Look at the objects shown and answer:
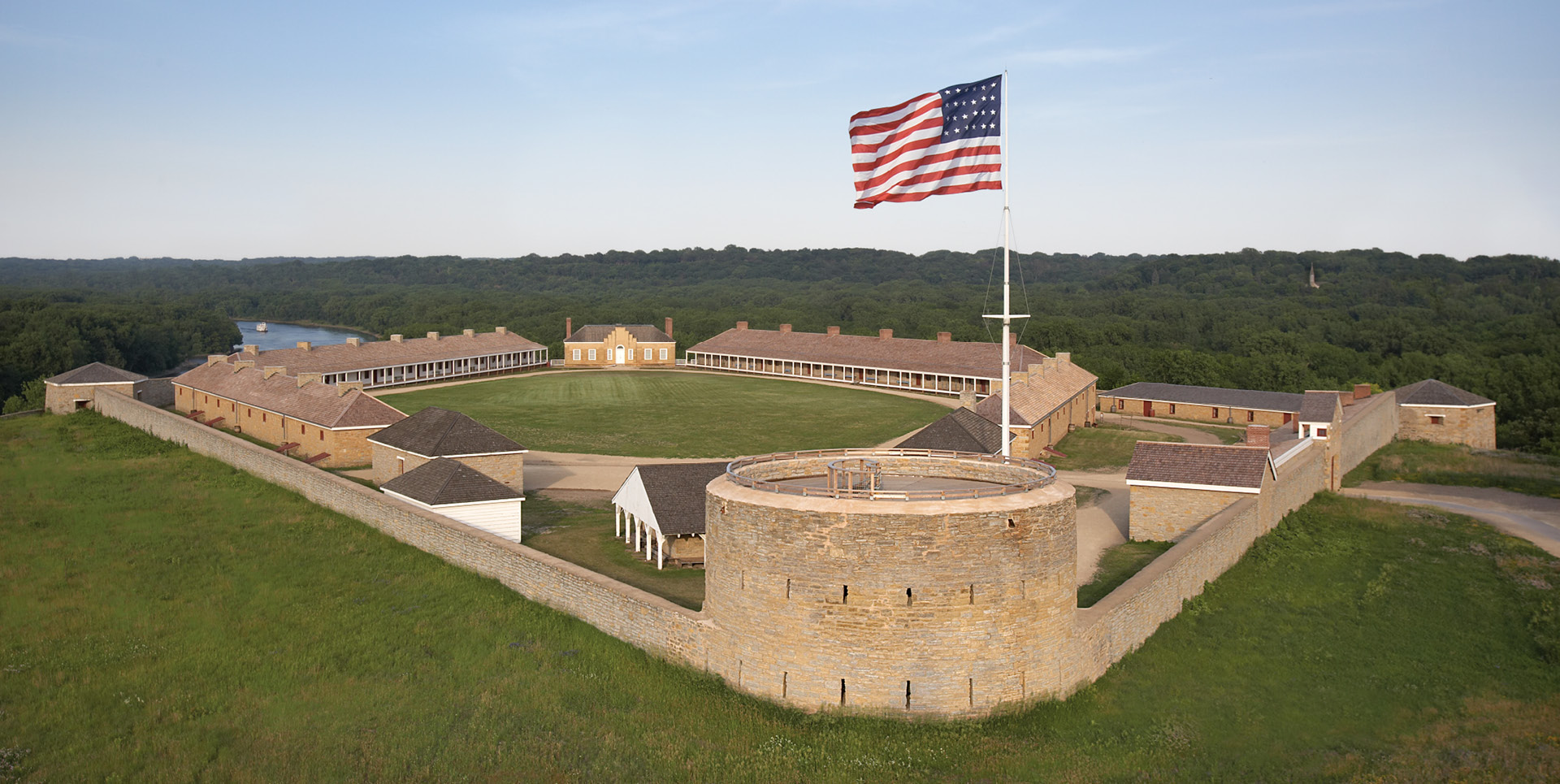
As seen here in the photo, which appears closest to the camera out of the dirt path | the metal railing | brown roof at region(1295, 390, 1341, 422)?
the metal railing

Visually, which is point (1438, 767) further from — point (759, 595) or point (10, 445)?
point (10, 445)

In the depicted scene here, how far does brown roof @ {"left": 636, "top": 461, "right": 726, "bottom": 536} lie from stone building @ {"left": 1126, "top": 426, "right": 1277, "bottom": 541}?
11.2 m

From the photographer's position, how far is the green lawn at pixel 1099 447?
41.2 metres

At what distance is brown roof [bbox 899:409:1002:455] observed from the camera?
33625mm

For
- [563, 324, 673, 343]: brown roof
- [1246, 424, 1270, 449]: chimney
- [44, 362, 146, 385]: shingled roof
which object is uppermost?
[563, 324, 673, 343]: brown roof

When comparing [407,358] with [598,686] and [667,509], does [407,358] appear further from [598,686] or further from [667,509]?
[598,686]

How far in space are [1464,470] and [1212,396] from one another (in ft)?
45.7

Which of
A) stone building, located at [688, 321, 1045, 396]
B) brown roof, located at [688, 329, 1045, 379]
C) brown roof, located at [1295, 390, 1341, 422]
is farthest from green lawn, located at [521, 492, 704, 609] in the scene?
brown roof, located at [688, 329, 1045, 379]

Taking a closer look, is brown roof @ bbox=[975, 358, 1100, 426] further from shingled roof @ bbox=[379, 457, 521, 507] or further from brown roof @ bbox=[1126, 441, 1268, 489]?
shingled roof @ bbox=[379, 457, 521, 507]

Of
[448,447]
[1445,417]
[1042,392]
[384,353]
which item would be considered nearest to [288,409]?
[448,447]

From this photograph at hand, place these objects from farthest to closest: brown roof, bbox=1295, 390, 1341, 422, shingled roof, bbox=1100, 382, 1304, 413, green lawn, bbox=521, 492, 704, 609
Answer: shingled roof, bbox=1100, 382, 1304, 413 → brown roof, bbox=1295, 390, 1341, 422 → green lawn, bbox=521, 492, 704, 609

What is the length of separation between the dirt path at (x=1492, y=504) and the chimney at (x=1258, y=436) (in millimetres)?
7249

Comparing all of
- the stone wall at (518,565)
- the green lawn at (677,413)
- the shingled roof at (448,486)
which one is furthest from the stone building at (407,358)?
the shingled roof at (448,486)

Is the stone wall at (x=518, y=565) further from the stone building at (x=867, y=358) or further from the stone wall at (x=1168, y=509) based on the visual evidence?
the stone building at (x=867, y=358)
